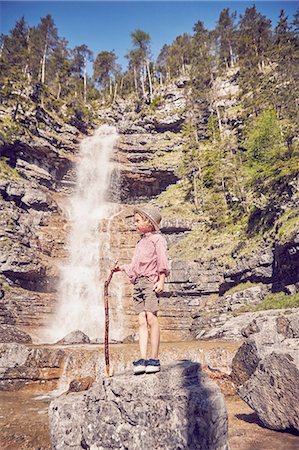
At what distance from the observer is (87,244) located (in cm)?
2959

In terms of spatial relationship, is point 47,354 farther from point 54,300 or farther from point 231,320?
point 54,300

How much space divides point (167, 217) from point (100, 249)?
714 cm

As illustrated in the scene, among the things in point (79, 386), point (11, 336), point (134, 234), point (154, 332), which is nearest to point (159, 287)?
point (154, 332)

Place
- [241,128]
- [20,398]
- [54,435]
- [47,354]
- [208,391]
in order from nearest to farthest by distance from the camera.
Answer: [208,391]
[54,435]
[20,398]
[47,354]
[241,128]

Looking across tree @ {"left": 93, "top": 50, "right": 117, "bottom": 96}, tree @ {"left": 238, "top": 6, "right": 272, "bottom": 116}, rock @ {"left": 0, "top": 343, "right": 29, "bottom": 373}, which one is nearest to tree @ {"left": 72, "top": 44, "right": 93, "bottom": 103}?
tree @ {"left": 93, "top": 50, "right": 117, "bottom": 96}

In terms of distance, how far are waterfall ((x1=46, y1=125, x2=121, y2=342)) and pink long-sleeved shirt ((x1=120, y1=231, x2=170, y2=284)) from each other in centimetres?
1845

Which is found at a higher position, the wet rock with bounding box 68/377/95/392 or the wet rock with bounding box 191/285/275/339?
the wet rock with bounding box 191/285/275/339

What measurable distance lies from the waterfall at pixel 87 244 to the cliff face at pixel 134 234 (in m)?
0.94

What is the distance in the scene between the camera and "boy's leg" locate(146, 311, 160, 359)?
400 centimetres

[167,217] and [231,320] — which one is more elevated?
[167,217]

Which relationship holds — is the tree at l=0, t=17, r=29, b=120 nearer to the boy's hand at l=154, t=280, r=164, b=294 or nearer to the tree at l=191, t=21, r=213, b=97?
the tree at l=191, t=21, r=213, b=97

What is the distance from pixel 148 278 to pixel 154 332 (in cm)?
71

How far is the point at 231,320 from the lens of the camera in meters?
16.7

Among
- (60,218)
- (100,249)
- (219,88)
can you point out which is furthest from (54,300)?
(219,88)
